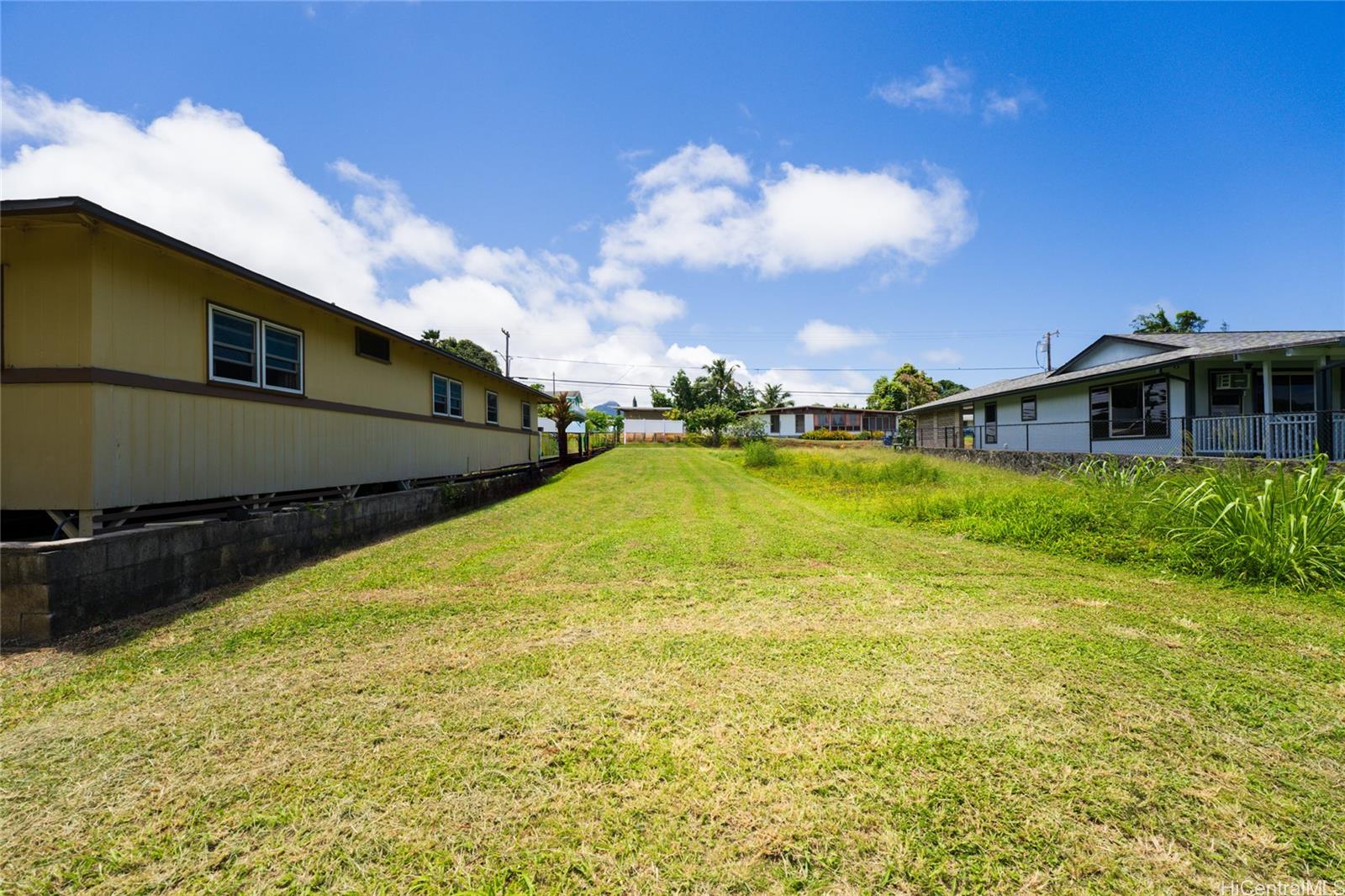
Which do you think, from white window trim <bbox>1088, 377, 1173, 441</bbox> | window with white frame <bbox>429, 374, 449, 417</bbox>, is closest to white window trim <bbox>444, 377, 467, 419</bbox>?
window with white frame <bbox>429, 374, 449, 417</bbox>

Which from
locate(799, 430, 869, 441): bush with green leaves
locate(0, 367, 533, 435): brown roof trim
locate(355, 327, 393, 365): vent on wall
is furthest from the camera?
locate(799, 430, 869, 441): bush with green leaves

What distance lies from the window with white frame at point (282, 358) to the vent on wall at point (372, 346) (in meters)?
1.41

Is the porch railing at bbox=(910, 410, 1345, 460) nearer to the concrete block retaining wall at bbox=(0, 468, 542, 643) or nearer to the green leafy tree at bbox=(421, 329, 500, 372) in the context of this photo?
the concrete block retaining wall at bbox=(0, 468, 542, 643)

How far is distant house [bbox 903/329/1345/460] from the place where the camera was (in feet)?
34.6

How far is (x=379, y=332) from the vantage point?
29.8 feet

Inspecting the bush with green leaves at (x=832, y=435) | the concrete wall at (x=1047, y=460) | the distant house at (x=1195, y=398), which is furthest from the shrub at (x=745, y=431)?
the distant house at (x=1195, y=398)

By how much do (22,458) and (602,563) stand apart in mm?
5202

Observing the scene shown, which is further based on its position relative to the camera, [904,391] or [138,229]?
[904,391]

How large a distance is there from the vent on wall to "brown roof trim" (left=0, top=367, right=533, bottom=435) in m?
0.91

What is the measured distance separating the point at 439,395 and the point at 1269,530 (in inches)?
517

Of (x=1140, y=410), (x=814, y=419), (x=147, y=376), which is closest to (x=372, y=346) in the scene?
(x=147, y=376)

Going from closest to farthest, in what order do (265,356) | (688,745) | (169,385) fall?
(688,745) → (169,385) → (265,356)

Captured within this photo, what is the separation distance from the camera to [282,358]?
23.2 ft

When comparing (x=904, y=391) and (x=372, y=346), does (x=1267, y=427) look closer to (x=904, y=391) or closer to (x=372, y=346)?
(x=372, y=346)
